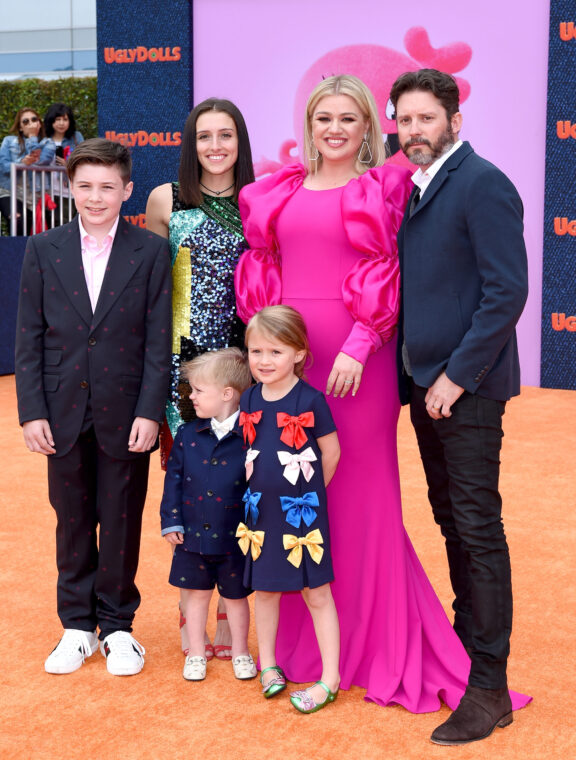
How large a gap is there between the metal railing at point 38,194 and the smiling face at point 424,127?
24.8 ft

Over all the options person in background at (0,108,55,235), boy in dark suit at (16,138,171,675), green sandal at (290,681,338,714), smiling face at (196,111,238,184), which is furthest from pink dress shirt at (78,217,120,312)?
person in background at (0,108,55,235)

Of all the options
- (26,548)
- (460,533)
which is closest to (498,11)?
(26,548)

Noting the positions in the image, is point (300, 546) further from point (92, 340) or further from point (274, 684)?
point (92, 340)

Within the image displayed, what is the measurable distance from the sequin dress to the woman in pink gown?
4.1 inches

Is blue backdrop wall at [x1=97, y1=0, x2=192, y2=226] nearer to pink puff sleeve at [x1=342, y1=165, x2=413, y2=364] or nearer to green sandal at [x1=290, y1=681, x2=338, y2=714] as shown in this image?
pink puff sleeve at [x1=342, y1=165, x2=413, y2=364]

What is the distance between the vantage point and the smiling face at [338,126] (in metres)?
2.90

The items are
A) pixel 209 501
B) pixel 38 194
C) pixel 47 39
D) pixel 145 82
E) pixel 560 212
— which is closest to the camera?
pixel 209 501

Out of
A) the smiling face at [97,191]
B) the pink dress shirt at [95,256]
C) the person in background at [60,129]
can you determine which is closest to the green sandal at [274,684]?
the pink dress shirt at [95,256]

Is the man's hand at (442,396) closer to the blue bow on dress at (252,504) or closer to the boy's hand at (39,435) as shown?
the blue bow on dress at (252,504)

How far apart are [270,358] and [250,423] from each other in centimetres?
21

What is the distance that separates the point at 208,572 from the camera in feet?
10.2

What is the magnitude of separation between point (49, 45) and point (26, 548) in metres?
18.2

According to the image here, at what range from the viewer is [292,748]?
2.61 m

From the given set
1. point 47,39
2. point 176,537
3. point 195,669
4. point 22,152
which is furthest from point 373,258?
point 47,39
